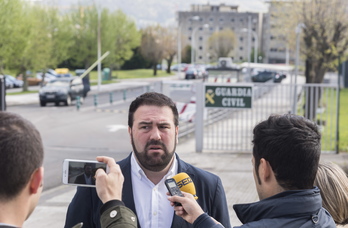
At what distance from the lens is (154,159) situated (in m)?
3.63

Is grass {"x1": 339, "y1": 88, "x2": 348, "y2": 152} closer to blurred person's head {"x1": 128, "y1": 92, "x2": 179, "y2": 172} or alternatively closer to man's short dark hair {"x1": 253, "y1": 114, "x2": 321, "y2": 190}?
blurred person's head {"x1": 128, "y1": 92, "x2": 179, "y2": 172}

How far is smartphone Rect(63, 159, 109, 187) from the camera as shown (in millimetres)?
2688

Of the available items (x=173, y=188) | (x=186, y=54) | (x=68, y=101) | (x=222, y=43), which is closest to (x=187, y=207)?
(x=173, y=188)

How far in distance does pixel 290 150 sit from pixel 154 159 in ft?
3.72

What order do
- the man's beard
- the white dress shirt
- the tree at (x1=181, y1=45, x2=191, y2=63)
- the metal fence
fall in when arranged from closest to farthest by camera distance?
the white dress shirt
the man's beard
the metal fence
the tree at (x1=181, y1=45, x2=191, y2=63)

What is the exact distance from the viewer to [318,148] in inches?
109

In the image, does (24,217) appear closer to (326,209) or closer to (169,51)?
(326,209)

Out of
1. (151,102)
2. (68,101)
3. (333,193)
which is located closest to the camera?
(333,193)

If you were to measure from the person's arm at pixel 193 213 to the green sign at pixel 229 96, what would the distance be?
11.9 metres

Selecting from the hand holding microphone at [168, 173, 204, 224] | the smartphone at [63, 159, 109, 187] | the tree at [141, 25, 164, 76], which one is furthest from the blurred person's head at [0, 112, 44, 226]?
the tree at [141, 25, 164, 76]

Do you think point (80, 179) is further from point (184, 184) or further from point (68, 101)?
point (68, 101)

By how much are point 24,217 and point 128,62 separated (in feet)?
292

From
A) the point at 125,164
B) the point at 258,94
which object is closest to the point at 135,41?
Result: the point at 258,94

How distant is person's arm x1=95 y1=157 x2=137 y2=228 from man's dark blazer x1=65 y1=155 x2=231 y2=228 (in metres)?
1.03
